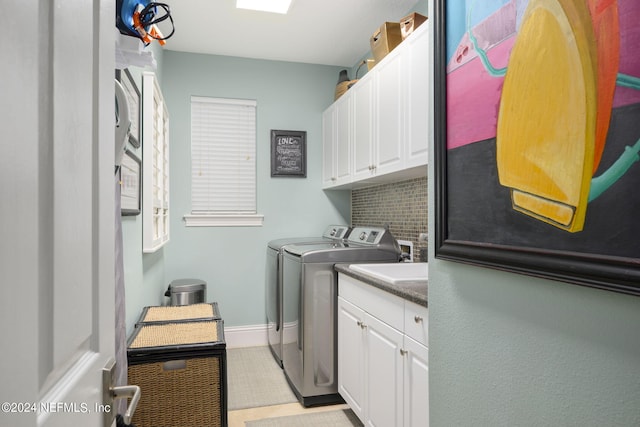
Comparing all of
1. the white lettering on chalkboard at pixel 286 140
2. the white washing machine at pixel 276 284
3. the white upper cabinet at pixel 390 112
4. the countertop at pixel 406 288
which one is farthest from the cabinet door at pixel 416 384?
the white lettering on chalkboard at pixel 286 140

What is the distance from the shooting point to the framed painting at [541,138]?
2.23 ft

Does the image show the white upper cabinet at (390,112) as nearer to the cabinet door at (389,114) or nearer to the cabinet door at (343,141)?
the cabinet door at (389,114)

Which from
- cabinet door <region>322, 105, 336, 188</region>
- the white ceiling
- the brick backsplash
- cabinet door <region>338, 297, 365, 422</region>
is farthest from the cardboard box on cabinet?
cabinet door <region>338, 297, 365, 422</region>

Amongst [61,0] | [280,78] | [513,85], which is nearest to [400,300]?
[513,85]

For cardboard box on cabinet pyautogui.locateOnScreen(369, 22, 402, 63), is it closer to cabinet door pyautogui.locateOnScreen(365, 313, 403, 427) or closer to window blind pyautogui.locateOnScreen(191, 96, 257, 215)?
window blind pyautogui.locateOnScreen(191, 96, 257, 215)

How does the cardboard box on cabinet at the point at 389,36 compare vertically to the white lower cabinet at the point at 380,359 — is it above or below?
above

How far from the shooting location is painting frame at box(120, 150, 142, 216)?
5.60 feet

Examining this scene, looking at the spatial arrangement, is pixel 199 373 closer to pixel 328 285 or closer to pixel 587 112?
pixel 328 285

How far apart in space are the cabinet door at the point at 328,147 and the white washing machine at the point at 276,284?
0.46 metres

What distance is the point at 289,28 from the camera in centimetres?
310

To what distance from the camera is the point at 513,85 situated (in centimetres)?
91

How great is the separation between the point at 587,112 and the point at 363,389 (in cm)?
180

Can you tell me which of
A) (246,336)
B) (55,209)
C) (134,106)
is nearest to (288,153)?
(246,336)

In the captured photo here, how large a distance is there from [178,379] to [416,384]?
1000 mm
